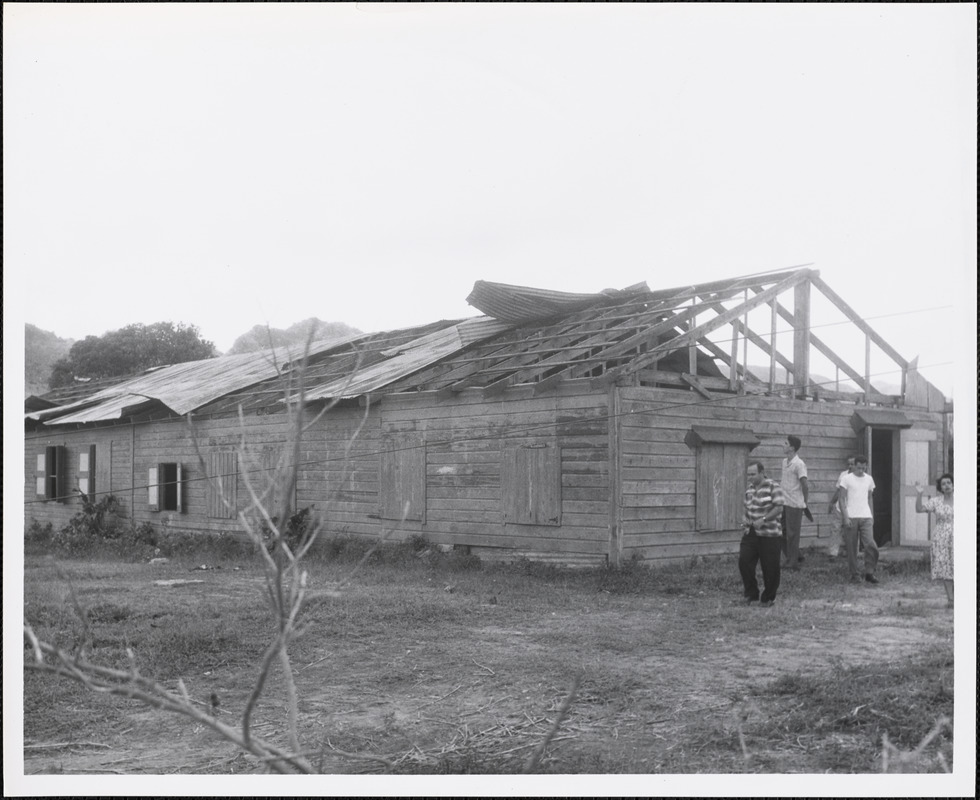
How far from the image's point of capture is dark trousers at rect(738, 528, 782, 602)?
10375 millimetres

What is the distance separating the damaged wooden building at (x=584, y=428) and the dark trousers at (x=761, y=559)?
9.60 feet

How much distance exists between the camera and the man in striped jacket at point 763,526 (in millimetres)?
10211

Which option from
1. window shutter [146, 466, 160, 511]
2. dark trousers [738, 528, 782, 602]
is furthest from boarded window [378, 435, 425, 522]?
window shutter [146, 466, 160, 511]

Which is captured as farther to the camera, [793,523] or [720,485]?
[720,485]

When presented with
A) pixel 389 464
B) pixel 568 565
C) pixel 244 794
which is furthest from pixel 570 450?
pixel 244 794

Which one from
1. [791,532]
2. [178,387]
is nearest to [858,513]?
[791,532]

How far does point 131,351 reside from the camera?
46.4m

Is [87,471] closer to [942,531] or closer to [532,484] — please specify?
[532,484]

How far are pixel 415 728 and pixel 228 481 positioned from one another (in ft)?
48.5

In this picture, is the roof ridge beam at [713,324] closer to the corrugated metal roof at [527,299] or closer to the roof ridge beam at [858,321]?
the roof ridge beam at [858,321]

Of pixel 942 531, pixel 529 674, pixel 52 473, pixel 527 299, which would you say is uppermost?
pixel 527 299

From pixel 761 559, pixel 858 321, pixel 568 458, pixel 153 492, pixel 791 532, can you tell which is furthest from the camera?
pixel 153 492

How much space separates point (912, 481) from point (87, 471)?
1994cm

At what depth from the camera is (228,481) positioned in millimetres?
20156
